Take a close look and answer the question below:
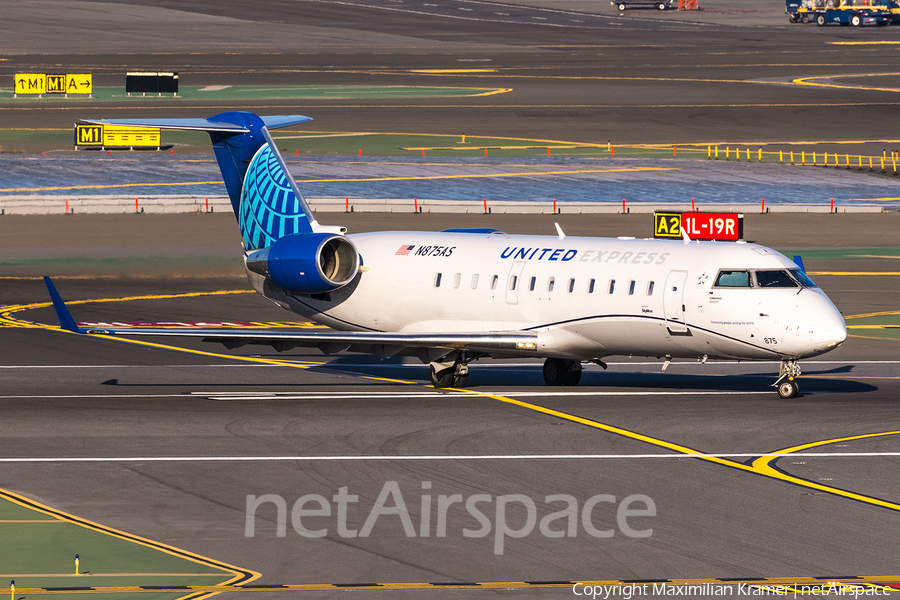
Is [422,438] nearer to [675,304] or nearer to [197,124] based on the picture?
[675,304]

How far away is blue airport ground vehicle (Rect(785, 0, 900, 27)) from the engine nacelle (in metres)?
Answer: 147

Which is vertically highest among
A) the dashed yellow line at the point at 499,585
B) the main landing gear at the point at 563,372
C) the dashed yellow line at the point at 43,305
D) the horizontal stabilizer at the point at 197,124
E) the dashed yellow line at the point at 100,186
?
the horizontal stabilizer at the point at 197,124

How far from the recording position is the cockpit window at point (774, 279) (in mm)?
31828

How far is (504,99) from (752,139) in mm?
23769

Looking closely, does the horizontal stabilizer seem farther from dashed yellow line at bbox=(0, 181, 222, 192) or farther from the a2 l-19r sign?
dashed yellow line at bbox=(0, 181, 222, 192)

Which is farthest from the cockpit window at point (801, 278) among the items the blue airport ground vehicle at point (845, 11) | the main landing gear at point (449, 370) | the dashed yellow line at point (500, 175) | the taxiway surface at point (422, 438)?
the blue airport ground vehicle at point (845, 11)

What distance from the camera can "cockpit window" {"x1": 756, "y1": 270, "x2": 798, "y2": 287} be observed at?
31828 millimetres

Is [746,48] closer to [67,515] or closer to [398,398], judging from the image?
[398,398]

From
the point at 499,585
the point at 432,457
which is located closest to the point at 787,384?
the point at 432,457

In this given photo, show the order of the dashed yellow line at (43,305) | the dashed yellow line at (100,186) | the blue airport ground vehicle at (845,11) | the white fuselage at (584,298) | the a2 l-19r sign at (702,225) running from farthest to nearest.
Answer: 1. the blue airport ground vehicle at (845,11)
2. the dashed yellow line at (100,186)
3. the a2 l-19r sign at (702,225)
4. the dashed yellow line at (43,305)
5. the white fuselage at (584,298)

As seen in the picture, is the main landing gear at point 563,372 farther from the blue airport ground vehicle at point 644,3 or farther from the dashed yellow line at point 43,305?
the blue airport ground vehicle at point 644,3

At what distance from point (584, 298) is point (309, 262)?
7084mm

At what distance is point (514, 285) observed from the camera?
113 feet

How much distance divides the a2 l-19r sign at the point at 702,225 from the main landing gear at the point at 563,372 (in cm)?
2268
